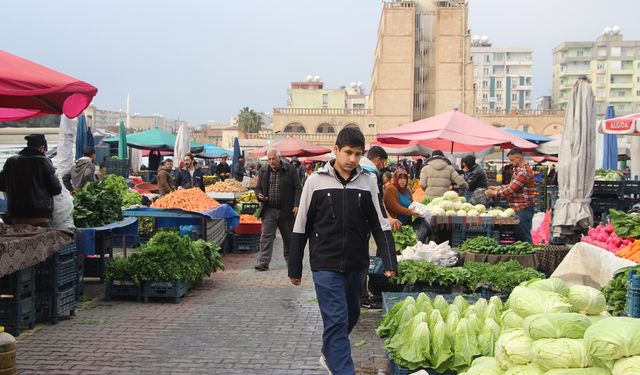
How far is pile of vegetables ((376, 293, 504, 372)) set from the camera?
5.11 meters

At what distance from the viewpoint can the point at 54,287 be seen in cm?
760

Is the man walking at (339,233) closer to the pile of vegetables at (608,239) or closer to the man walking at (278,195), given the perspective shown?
the pile of vegetables at (608,239)

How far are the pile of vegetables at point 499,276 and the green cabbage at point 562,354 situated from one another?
3.55 meters

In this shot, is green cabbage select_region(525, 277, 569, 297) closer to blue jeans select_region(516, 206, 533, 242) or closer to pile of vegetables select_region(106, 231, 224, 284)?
pile of vegetables select_region(106, 231, 224, 284)

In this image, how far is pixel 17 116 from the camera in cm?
878

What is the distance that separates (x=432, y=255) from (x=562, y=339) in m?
4.89

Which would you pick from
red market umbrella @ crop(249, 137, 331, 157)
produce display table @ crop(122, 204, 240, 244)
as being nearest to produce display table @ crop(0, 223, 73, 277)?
produce display table @ crop(122, 204, 240, 244)

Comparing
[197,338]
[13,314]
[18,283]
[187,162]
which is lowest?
[197,338]

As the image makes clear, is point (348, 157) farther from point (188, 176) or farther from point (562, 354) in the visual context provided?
point (188, 176)

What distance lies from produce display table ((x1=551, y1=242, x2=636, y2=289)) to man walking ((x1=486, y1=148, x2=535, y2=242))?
3.74 metres

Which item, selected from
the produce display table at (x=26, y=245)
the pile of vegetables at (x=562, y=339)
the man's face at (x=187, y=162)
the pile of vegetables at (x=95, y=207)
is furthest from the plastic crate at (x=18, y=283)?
the man's face at (x=187, y=162)

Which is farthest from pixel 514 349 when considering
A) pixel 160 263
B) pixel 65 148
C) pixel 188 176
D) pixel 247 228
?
pixel 188 176

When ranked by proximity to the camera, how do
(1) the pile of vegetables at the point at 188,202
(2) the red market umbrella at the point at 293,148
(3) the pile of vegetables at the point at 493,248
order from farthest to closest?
(2) the red market umbrella at the point at 293,148
(1) the pile of vegetables at the point at 188,202
(3) the pile of vegetables at the point at 493,248

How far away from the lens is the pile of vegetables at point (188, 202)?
1283cm
